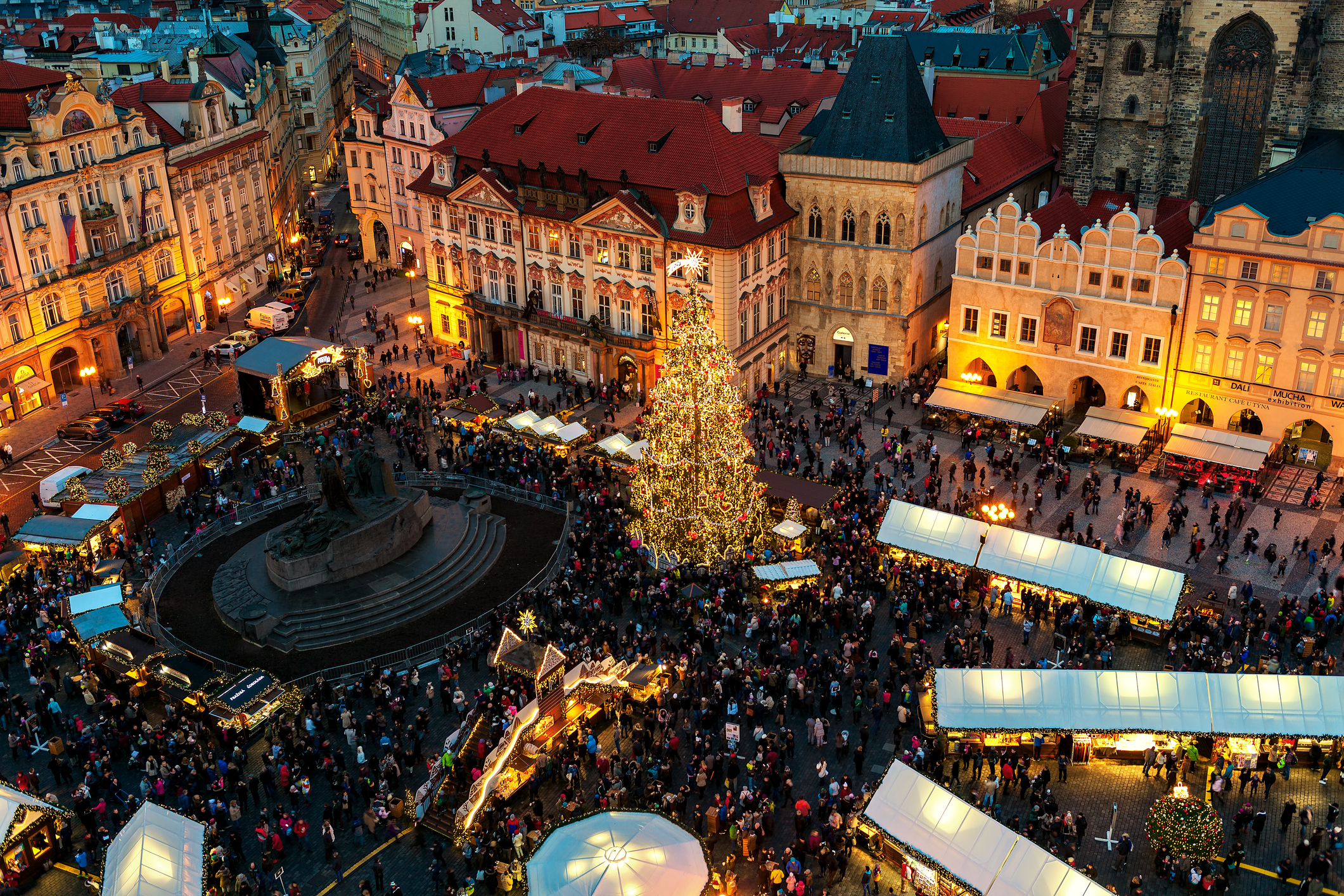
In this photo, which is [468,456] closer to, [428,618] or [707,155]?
[428,618]

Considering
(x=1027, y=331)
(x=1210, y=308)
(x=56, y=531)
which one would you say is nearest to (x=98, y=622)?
(x=56, y=531)

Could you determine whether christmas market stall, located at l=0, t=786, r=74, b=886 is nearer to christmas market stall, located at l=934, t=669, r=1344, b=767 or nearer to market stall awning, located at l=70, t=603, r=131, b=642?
market stall awning, located at l=70, t=603, r=131, b=642

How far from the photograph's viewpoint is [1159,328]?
2381 inches

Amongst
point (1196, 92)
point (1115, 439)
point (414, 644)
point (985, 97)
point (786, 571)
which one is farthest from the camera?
point (985, 97)

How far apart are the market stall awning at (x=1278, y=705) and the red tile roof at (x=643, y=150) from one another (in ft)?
115

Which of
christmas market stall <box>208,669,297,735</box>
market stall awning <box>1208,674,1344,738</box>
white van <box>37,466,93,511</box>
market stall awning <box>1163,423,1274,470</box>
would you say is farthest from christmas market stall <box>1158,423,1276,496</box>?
white van <box>37,466,93,511</box>

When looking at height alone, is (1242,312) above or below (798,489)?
above

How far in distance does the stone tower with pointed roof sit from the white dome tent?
43192 millimetres

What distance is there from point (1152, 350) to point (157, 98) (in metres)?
66.8

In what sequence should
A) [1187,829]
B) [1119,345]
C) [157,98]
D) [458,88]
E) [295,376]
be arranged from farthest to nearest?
[458,88], [157,98], [295,376], [1119,345], [1187,829]

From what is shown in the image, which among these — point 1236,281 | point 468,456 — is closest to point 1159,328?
point 1236,281

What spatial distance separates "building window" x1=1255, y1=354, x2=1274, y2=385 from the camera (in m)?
58.4

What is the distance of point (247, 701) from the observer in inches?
1586

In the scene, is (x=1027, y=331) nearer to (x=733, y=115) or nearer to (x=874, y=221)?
(x=874, y=221)
